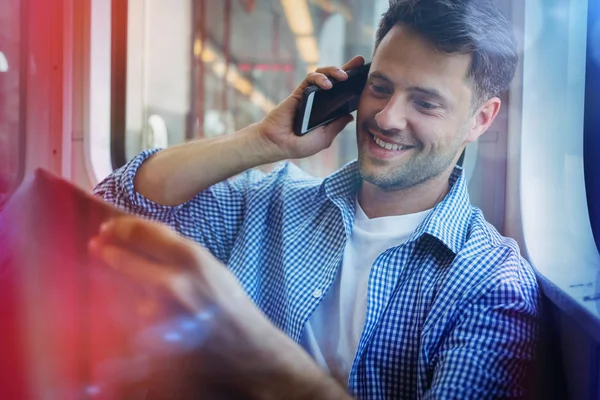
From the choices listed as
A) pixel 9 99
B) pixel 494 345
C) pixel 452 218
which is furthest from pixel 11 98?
pixel 494 345

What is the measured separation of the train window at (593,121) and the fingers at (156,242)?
1.63ft

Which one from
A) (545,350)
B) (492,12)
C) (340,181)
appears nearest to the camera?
(492,12)

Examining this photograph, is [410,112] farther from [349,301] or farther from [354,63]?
[349,301]

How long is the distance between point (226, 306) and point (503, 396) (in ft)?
1.27

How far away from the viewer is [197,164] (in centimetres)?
101

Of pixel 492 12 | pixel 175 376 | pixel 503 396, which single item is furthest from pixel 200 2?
pixel 503 396

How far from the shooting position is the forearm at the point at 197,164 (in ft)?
3.19

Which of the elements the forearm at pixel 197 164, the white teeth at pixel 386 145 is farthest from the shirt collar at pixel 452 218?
the forearm at pixel 197 164

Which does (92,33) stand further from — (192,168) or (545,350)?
(545,350)

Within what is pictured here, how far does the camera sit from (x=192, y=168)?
102 centimetres

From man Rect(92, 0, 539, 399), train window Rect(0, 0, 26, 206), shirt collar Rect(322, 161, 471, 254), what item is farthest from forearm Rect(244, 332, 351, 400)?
train window Rect(0, 0, 26, 206)

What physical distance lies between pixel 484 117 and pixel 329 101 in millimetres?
224

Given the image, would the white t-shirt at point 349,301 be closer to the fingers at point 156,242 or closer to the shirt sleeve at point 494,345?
the shirt sleeve at point 494,345

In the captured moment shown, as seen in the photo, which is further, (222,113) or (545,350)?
(222,113)
